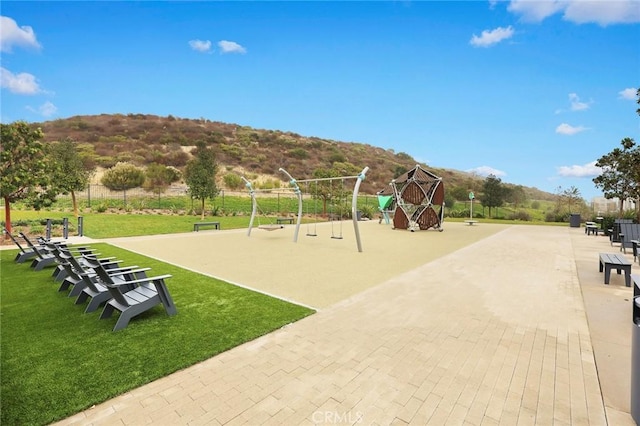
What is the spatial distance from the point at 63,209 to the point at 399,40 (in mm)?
25036

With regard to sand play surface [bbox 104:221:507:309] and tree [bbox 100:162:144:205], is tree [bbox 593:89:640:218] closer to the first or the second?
sand play surface [bbox 104:221:507:309]

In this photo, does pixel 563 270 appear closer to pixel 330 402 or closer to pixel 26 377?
pixel 330 402

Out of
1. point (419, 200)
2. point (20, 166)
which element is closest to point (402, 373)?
point (20, 166)

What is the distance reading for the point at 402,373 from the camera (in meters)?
3.06

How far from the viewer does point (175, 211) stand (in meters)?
24.6

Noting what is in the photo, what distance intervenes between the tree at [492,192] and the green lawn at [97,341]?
3199cm

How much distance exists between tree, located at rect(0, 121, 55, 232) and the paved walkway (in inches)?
486

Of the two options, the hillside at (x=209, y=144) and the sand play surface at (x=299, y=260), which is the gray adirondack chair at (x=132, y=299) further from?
the hillside at (x=209, y=144)

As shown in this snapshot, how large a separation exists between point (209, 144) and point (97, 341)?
53.1 metres

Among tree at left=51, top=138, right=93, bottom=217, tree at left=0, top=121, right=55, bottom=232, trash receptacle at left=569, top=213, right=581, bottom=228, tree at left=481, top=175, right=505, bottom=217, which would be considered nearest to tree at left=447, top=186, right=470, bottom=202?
tree at left=481, top=175, right=505, bottom=217

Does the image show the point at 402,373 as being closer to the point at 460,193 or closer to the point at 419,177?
the point at 419,177

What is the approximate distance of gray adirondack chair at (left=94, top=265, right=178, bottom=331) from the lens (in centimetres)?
404

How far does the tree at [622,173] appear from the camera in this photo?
618 inches

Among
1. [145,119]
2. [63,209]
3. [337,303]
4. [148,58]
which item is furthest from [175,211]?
[145,119]
